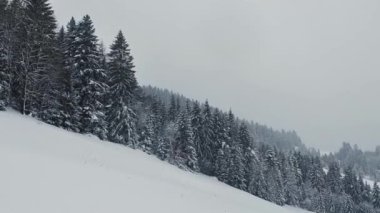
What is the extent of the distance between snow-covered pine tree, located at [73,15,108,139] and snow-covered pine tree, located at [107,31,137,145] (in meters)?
3.27

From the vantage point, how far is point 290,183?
86.8 metres

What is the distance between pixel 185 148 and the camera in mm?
57781

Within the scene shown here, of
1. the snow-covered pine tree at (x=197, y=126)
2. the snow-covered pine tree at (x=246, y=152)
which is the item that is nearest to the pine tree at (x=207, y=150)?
the snow-covered pine tree at (x=197, y=126)

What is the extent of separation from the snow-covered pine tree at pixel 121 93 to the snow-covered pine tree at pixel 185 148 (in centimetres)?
1499

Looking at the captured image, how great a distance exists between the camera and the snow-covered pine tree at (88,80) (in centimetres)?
3656

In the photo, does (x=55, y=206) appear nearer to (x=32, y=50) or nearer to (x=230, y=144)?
(x=32, y=50)

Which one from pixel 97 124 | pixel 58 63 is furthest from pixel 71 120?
pixel 58 63

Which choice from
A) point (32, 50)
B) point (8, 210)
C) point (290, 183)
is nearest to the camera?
point (8, 210)

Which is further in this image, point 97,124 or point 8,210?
point 97,124

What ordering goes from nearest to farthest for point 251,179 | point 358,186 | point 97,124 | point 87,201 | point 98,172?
point 87,201
point 98,172
point 97,124
point 251,179
point 358,186

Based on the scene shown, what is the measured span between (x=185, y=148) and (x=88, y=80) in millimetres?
25961

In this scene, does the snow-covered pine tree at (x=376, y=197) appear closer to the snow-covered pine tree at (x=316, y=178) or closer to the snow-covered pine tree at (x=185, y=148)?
the snow-covered pine tree at (x=316, y=178)

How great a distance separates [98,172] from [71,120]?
22.3 meters

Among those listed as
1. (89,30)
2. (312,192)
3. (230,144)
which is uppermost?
(89,30)
